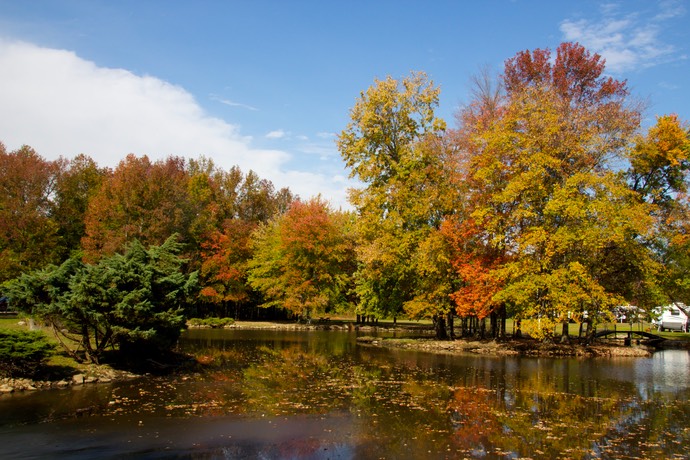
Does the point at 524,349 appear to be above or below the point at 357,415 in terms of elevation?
below

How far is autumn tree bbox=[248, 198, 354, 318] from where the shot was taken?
5278 cm

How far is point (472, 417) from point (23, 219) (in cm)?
4357

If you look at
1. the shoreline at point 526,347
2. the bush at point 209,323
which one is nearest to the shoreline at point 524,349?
the shoreline at point 526,347

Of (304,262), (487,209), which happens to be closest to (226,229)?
(304,262)

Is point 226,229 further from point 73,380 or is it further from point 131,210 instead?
point 73,380

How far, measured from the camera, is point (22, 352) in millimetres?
16156

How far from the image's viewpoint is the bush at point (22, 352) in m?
16.1

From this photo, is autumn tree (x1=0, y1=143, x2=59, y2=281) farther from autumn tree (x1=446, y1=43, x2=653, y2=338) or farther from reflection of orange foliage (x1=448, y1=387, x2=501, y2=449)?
reflection of orange foliage (x1=448, y1=387, x2=501, y2=449)

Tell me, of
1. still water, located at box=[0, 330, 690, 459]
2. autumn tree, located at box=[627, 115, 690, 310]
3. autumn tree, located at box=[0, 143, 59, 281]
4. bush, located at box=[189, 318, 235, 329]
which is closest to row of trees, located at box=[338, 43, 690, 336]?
autumn tree, located at box=[627, 115, 690, 310]

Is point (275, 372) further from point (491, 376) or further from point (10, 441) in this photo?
point (10, 441)

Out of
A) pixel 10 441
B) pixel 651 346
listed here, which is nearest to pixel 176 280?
pixel 10 441

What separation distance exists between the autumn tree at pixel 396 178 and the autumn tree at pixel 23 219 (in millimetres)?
28029

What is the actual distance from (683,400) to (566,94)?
27339 mm

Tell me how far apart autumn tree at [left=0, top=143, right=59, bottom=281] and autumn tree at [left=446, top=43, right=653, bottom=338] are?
121 feet
